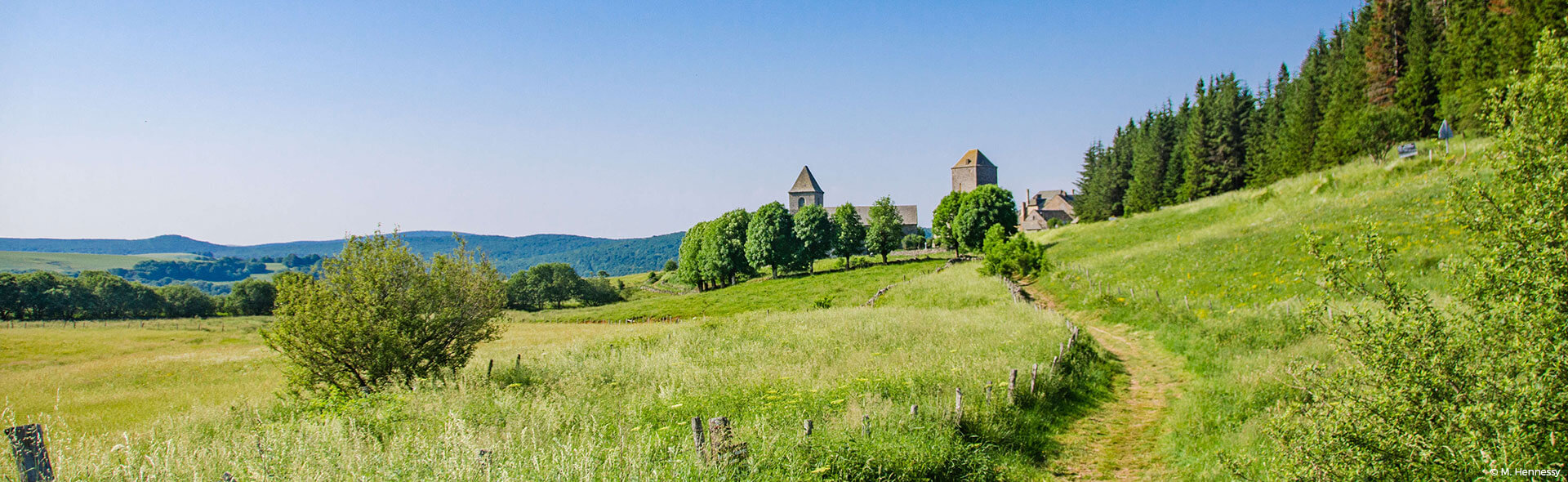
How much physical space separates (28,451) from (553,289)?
3180 inches

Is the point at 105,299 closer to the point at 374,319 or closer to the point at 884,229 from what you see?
the point at 884,229

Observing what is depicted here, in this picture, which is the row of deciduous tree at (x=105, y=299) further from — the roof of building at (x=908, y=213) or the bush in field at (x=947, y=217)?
the roof of building at (x=908, y=213)

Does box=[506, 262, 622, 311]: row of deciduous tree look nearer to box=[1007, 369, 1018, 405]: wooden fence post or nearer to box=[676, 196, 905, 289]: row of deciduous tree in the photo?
box=[676, 196, 905, 289]: row of deciduous tree

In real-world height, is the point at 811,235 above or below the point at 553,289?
above

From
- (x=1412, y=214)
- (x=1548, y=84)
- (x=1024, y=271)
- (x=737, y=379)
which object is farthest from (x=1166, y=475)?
(x=1024, y=271)

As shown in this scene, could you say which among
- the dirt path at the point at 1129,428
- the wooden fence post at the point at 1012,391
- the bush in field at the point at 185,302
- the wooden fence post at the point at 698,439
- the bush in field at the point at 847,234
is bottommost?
the bush in field at the point at 185,302

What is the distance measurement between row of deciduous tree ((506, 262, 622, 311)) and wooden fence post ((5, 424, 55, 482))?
7323 centimetres

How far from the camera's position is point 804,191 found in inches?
4929

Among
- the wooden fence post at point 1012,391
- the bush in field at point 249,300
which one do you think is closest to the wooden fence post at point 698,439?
the wooden fence post at point 1012,391

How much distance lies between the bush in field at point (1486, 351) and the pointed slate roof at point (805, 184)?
12034 centimetres

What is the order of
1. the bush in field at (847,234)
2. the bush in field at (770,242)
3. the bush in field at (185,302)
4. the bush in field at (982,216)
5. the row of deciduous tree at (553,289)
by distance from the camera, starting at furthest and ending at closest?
the row of deciduous tree at (553,289)
the bush in field at (185,302)
the bush in field at (847,234)
the bush in field at (770,242)
the bush in field at (982,216)

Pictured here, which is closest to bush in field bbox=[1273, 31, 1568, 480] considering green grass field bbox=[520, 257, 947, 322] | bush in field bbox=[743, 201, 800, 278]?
green grass field bbox=[520, 257, 947, 322]

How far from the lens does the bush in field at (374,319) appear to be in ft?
40.8

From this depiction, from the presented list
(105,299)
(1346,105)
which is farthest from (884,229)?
(105,299)
